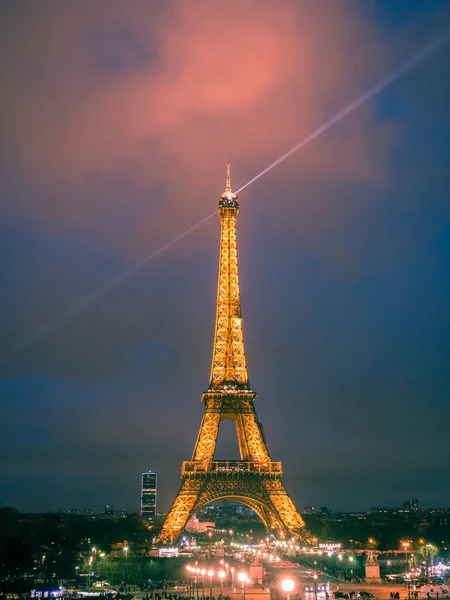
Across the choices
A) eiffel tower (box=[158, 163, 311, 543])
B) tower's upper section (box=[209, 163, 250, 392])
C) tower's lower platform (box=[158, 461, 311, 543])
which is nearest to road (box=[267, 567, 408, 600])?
tower's lower platform (box=[158, 461, 311, 543])

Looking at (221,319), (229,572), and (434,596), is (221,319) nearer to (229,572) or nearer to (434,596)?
(229,572)

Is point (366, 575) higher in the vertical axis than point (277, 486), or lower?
lower

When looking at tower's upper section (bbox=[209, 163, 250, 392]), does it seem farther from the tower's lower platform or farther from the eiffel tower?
the tower's lower platform

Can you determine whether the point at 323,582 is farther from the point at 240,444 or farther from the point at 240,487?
the point at 240,444

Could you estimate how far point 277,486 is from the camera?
92.6 m

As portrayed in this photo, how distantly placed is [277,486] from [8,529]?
3382 cm

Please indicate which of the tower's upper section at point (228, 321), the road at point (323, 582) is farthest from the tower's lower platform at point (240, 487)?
the road at point (323, 582)

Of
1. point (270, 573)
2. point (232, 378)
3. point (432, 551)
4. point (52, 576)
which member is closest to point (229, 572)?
point (270, 573)

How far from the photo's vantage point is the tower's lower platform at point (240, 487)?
90562 mm

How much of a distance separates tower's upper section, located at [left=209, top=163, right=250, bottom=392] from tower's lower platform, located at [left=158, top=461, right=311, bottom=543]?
34.2ft

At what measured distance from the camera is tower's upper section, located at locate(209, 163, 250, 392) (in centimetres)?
9750

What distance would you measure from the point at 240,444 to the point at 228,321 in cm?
1773

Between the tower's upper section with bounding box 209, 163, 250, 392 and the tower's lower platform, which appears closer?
the tower's lower platform

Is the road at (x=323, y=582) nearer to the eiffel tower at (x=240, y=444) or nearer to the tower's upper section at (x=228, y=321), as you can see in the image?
the eiffel tower at (x=240, y=444)
